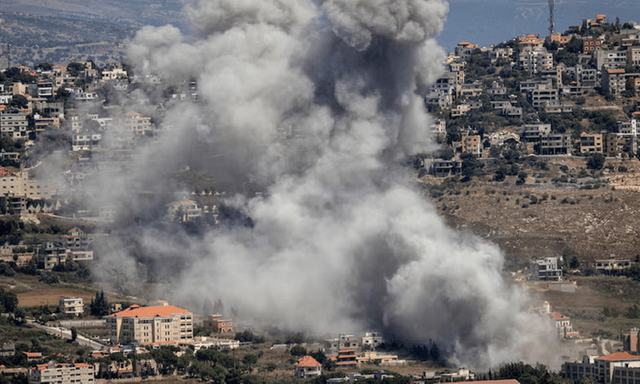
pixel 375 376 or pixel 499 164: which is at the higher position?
pixel 499 164

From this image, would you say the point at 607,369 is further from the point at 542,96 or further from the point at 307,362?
the point at 542,96

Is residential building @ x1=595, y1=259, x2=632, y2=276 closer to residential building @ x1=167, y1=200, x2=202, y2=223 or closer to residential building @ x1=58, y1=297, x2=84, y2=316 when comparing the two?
residential building @ x1=167, y1=200, x2=202, y2=223

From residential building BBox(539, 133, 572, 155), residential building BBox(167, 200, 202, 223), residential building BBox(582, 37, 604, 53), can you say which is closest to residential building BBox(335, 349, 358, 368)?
residential building BBox(167, 200, 202, 223)

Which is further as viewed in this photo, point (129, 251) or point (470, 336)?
point (129, 251)

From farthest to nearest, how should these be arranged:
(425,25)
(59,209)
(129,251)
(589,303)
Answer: (59,209) < (129,251) < (589,303) < (425,25)

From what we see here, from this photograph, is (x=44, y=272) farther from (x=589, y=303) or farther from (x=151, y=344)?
(x=589, y=303)

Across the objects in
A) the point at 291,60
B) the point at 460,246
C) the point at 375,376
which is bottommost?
the point at 375,376

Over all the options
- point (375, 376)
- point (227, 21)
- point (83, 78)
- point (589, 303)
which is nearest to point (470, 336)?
point (375, 376)

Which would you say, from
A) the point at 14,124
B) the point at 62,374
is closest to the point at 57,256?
the point at 62,374
